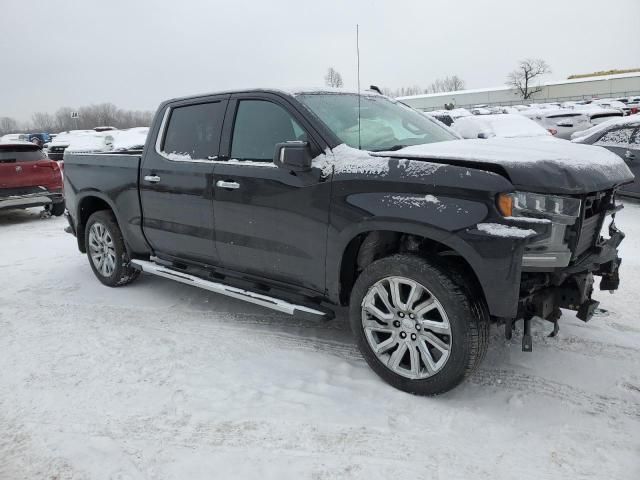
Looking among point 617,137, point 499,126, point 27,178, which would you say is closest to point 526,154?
point 617,137

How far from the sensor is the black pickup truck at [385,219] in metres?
2.66

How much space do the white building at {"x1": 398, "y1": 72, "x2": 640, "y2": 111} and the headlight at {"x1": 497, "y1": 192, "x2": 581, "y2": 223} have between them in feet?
188

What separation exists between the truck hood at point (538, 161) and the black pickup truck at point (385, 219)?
1cm

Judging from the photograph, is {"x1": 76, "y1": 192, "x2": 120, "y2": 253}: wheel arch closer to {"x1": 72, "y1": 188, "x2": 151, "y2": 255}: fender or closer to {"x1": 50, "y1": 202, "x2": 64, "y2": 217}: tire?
{"x1": 72, "y1": 188, "x2": 151, "y2": 255}: fender

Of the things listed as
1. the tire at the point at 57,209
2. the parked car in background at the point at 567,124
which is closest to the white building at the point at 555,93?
the parked car in background at the point at 567,124

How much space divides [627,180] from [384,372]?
1884 mm

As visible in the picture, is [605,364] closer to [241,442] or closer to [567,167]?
[567,167]

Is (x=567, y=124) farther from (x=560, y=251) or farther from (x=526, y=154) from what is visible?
(x=560, y=251)

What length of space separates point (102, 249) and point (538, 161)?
14.3 feet

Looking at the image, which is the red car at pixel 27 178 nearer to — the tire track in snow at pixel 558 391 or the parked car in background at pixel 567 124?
the tire track in snow at pixel 558 391

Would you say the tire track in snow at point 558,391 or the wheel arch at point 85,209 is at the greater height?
the wheel arch at point 85,209

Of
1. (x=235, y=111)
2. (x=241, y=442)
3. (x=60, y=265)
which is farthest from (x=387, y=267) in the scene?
(x=60, y=265)

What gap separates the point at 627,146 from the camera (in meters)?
8.54

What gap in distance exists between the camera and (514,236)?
2.56m
